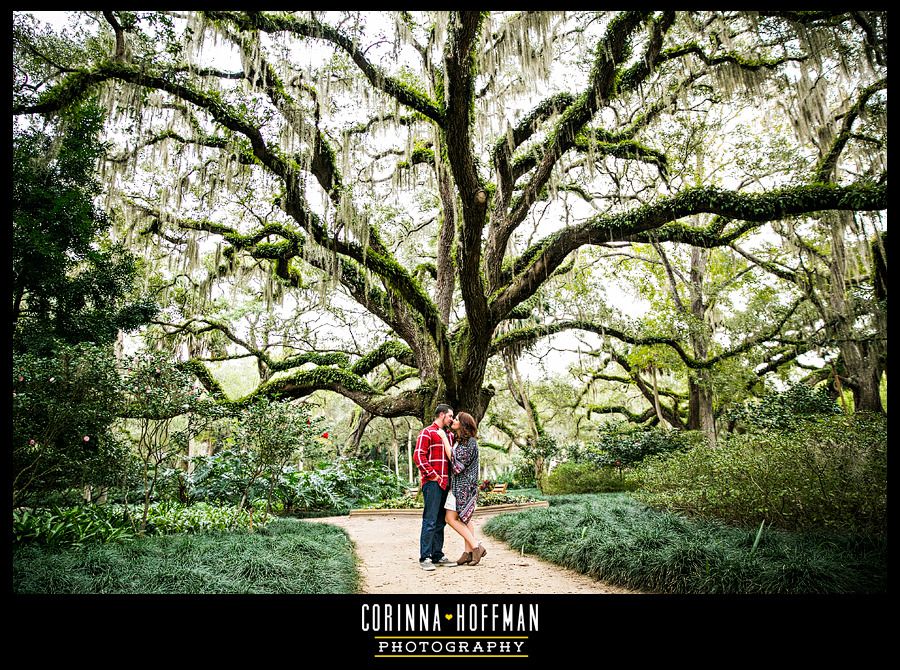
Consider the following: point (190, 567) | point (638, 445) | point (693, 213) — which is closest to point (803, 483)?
point (693, 213)

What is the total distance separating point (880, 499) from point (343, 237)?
6654mm

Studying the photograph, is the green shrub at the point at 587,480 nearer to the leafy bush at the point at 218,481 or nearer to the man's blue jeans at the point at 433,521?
the leafy bush at the point at 218,481

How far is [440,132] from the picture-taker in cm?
591

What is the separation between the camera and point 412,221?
1127 cm

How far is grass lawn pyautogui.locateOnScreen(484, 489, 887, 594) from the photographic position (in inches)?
120

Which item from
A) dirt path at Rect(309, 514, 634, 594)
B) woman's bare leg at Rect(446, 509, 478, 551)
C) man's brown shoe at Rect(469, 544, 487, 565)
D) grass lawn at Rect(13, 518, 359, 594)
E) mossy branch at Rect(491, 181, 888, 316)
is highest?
mossy branch at Rect(491, 181, 888, 316)

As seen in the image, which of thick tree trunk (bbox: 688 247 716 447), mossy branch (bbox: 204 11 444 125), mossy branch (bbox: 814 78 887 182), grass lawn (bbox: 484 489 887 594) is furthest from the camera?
thick tree trunk (bbox: 688 247 716 447)

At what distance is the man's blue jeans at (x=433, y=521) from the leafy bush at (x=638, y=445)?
325 inches

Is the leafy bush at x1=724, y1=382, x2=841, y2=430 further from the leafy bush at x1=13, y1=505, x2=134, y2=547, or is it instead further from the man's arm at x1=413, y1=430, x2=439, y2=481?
the leafy bush at x1=13, y1=505, x2=134, y2=547

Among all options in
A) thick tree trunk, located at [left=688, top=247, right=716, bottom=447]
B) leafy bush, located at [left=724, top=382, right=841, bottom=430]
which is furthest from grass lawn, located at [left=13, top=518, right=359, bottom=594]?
leafy bush, located at [left=724, top=382, right=841, bottom=430]

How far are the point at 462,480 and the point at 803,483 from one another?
3.22 metres

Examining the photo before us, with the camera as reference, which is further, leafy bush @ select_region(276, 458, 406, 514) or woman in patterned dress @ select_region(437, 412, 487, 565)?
leafy bush @ select_region(276, 458, 406, 514)

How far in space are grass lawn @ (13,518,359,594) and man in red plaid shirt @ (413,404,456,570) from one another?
73 centimetres
